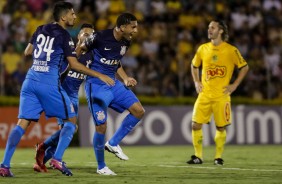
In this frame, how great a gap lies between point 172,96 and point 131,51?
171 centimetres

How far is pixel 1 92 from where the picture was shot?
19062mm

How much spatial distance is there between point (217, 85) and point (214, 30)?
94 centimetres

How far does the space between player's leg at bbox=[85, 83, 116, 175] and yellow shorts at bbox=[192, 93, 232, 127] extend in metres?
2.26

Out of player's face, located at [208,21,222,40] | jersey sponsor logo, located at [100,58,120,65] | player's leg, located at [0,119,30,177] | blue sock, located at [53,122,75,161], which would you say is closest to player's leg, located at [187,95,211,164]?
player's face, located at [208,21,222,40]

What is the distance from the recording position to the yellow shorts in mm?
13211

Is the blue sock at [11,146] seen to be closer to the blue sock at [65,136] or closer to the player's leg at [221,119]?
the blue sock at [65,136]

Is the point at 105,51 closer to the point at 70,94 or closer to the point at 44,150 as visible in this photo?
the point at 70,94

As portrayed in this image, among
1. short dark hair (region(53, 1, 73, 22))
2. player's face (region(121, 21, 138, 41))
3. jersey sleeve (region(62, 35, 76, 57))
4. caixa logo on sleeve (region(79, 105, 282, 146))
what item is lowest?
caixa logo on sleeve (region(79, 105, 282, 146))

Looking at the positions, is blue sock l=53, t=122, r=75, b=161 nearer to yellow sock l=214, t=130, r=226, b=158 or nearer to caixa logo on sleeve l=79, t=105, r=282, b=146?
yellow sock l=214, t=130, r=226, b=158

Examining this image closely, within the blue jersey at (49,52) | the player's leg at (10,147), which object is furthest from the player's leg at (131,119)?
the player's leg at (10,147)

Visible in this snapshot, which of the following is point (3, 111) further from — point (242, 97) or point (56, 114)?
point (56, 114)

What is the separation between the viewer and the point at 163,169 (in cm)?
1194

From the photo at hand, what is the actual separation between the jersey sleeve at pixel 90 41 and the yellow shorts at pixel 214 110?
104 inches

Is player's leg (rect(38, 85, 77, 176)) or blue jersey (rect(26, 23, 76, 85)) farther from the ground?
blue jersey (rect(26, 23, 76, 85))
